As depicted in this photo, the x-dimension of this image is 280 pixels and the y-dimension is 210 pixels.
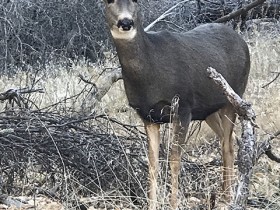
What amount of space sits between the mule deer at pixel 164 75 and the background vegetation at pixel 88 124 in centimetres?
26

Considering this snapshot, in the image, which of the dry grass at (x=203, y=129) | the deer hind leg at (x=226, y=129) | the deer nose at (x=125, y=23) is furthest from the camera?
the deer hind leg at (x=226, y=129)

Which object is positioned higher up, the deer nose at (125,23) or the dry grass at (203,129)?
the deer nose at (125,23)

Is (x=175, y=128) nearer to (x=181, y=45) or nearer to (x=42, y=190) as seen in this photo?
(x=181, y=45)

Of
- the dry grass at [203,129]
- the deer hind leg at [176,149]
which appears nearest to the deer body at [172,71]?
the deer hind leg at [176,149]

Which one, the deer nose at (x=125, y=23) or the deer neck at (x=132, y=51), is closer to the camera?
the deer nose at (x=125, y=23)

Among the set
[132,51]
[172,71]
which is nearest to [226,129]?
[172,71]

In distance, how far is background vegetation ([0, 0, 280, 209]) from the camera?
6.28m

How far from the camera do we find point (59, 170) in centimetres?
653

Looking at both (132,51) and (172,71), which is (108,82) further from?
(132,51)

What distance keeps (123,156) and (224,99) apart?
105cm

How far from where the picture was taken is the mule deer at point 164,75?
236 inches

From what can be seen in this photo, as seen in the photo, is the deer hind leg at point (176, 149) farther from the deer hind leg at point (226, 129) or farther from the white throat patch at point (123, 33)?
the deer hind leg at point (226, 129)

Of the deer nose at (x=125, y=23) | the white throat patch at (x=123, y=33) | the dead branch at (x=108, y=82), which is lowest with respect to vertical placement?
the dead branch at (x=108, y=82)

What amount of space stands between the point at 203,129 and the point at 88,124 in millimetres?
2151
